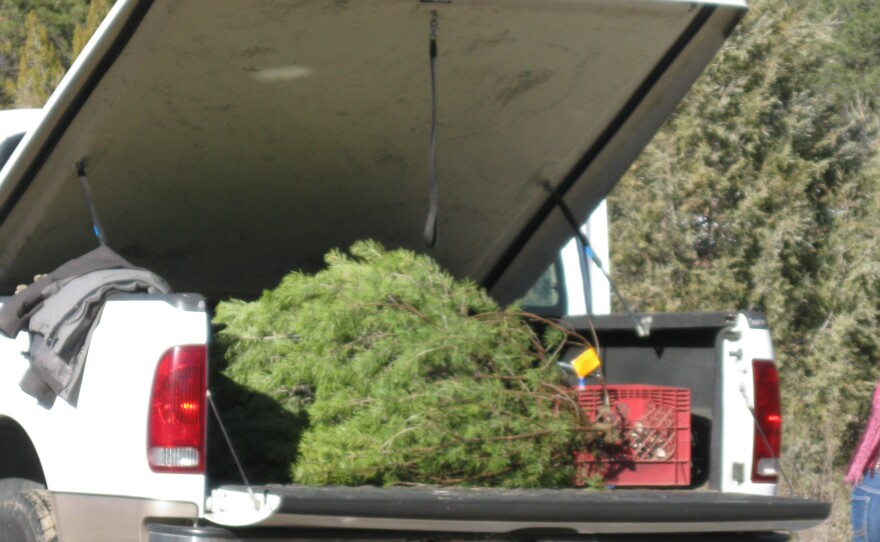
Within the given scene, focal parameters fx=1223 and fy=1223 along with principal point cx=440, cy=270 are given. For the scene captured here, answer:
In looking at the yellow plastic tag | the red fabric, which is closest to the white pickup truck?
the yellow plastic tag

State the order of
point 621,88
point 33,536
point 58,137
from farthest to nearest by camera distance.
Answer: point 621,88, point 58,137, point 33,536

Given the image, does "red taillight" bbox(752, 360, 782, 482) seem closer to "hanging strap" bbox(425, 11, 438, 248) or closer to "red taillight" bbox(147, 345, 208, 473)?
"hanging strap" bbox(425, 11, 438, 248)

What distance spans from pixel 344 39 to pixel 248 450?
1.60 meters

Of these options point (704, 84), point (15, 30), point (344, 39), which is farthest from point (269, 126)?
point (15, 30)

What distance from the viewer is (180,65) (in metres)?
4.57

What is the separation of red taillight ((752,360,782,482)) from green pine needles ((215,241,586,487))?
73cm

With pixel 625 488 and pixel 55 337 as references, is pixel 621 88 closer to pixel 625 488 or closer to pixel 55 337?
pixel 625 488

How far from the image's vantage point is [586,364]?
16.2 feet

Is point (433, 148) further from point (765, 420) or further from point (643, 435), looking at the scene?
point (765, 420)

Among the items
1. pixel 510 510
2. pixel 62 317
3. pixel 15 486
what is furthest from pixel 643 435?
pixel 15 486

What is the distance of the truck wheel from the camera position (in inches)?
161

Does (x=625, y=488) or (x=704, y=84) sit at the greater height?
(x=704, y=84)

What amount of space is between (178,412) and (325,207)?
7.23 ft

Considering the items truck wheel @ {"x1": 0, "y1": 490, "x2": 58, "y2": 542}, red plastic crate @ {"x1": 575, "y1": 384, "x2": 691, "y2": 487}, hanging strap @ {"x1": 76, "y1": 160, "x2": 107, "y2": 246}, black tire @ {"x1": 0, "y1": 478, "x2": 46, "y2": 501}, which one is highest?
hanging strap @ {"x1": 76, "y1": 160, "x2": 107, "y2": 246}
